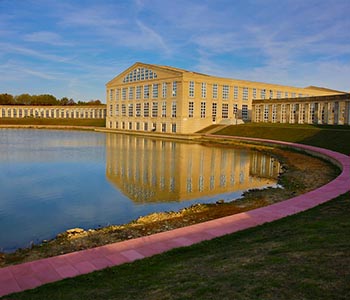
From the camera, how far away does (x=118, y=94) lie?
84562mm

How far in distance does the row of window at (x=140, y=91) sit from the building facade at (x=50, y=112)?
4308cm

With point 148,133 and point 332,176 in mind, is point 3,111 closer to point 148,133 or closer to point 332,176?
point 148,133

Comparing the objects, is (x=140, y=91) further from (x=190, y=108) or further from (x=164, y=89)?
(x=190, y=108)

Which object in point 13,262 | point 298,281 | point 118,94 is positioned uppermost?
point 118,94

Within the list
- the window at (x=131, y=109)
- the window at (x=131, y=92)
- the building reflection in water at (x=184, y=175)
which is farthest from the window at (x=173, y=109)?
the building reflection in water at (x=184, y=175)

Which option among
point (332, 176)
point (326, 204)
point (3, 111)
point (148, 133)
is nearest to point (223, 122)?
point (148, 133)

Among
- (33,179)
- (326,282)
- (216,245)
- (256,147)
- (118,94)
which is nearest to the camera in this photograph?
(326,282)

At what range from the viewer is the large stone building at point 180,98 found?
6625 cm

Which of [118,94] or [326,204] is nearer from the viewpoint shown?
[326,204]

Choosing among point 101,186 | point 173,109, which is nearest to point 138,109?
point 173,109

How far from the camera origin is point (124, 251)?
348 inches

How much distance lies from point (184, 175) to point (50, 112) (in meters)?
120

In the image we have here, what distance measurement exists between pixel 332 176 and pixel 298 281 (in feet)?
59.8

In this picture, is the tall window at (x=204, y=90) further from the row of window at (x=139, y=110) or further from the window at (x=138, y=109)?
the window at (x=138, y=109)
